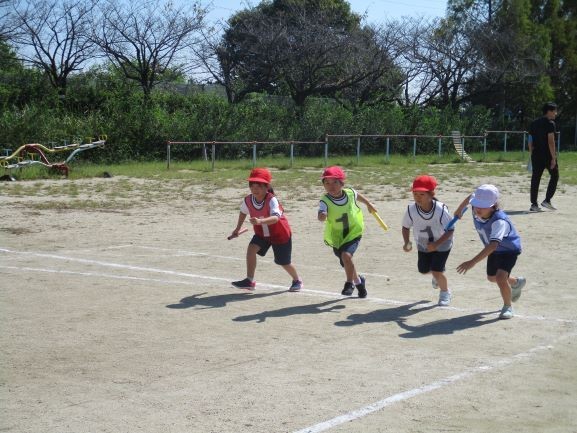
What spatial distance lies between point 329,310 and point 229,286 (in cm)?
157

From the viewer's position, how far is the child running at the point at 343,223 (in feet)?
28.8

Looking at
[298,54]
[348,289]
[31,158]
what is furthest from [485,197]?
[298,54]

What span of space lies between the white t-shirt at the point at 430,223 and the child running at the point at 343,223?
64cm

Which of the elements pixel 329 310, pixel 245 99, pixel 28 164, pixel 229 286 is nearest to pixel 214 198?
pixel 28 164

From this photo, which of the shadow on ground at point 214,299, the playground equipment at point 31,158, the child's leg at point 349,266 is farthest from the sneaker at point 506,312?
the playground equipment at point 31,158

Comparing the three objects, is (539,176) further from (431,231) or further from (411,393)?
(411,393)

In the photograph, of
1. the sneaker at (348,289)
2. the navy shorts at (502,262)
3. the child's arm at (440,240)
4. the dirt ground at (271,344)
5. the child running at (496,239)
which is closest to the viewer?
the dirt ground at (271,344)

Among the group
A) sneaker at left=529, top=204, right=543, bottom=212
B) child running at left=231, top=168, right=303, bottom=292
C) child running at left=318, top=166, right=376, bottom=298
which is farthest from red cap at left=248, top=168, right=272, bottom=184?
sneaker at left=529, top=204, right=543, bottom=212

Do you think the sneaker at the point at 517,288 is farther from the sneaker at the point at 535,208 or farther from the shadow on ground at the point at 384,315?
the sneaker at the point at 535,208

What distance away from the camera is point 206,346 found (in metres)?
6.70

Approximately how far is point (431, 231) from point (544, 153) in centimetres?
918

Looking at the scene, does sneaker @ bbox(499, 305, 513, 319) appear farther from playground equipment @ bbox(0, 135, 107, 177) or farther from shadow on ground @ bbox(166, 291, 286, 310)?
playground equipment @ bbox(0, 135, 107, 177)

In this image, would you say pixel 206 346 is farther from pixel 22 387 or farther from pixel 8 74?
pixel 8 74

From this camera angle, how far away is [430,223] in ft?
27.5
